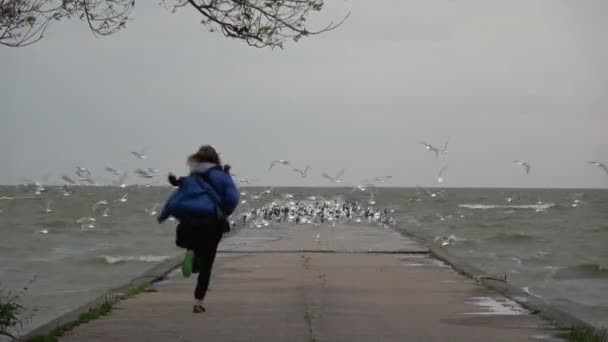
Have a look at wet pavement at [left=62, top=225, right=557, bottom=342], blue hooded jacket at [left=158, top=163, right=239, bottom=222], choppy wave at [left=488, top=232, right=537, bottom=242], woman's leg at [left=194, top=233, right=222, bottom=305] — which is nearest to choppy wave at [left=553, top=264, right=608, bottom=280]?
wet pavement at [left=62, top=225, right=557, bottom=342]

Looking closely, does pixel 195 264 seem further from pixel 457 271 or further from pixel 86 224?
pixel 86 224

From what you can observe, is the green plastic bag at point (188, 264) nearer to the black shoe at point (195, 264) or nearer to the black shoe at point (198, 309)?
the black shoe at point (195, 264)

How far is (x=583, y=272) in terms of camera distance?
27781 mm

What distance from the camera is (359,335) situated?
29.7ft

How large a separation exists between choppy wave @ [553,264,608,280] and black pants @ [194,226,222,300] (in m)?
16.6

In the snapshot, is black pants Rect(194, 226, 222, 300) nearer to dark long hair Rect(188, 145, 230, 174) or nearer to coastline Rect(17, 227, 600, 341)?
dark long hair Rect(188, 145, 230, 174)

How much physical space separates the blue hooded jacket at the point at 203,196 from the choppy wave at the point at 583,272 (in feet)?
55.4

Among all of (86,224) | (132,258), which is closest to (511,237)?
(132,258)

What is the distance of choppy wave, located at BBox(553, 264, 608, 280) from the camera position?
86.8ft

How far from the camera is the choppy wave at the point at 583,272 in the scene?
26.5 metres

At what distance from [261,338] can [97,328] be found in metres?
1.63

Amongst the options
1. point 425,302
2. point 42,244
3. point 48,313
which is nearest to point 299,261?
point 48,313

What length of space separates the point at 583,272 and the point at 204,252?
19.0 m

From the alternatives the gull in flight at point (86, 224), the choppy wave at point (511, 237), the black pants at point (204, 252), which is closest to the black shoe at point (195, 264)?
the black pants at point (204, 252)
